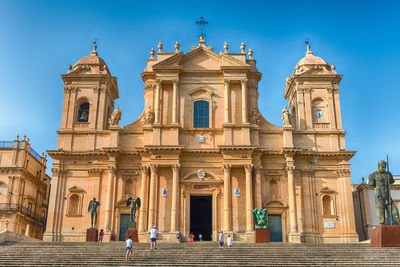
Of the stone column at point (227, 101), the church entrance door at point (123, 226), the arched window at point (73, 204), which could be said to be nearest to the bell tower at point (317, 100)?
the stone column at point (227, 101)

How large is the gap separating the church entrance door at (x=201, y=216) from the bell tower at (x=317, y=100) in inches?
352

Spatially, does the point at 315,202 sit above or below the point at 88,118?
below

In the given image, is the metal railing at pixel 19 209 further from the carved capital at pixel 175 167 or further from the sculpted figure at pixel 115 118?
the carved capital at pixel 175 167

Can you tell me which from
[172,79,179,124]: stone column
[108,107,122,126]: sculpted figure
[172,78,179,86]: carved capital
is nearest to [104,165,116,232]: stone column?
[108,107,122,126]: sculpted figure

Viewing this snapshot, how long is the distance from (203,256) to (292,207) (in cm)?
1197

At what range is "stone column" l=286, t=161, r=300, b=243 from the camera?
3053 cm

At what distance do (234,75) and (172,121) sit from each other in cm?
584

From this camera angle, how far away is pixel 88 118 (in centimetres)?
3481

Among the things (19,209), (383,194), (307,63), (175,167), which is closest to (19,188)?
(19,209)

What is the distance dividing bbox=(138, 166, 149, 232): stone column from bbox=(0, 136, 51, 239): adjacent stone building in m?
14.0

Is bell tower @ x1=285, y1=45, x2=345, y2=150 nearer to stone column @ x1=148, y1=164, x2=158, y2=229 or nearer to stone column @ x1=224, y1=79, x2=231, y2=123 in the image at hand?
stone column @ x1=224, y1=79, x2=231, y2=123

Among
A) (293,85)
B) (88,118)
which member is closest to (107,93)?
(88,118)

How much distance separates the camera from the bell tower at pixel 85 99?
34.1 m

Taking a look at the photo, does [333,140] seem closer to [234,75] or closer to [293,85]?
[293,85]
